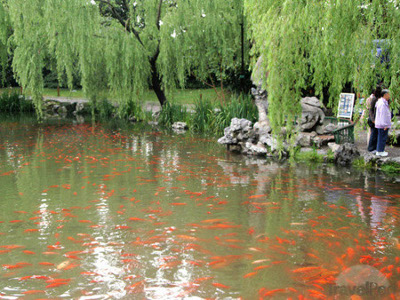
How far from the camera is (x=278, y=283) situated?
4.12 m

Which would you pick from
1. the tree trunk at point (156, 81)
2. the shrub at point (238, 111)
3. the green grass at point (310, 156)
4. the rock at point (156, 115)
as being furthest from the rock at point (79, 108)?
the green grass at point (310, 156)

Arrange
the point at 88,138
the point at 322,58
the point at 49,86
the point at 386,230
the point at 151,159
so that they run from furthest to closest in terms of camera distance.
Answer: the point at 49,86 → the point at 88,138 → the point at 151,159 → the point at 322,58 → the point at 386,230

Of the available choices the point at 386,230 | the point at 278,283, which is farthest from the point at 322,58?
the point at 278,283

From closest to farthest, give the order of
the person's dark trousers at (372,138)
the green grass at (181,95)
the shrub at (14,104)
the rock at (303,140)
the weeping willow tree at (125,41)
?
the person's dark trousers at (372,138), the rock at (303,140), the weeping willow tree at (125,41), the green grass at (181,95), the shrub at (14,104)

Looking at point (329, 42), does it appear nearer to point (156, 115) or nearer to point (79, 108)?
A: point (156, 115)

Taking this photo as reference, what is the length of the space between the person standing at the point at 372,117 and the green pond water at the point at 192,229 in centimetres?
109

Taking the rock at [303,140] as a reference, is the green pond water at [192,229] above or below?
below

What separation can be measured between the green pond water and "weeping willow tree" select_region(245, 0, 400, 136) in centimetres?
174

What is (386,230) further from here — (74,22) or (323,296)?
(74,22)

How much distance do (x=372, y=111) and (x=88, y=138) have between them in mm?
8628

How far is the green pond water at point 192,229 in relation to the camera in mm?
4121

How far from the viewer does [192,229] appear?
5574mm

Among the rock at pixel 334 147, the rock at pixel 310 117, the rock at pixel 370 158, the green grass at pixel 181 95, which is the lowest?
the rock at pixel 370 158

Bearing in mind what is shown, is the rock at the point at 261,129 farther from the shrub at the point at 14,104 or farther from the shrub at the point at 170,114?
the shrub at the point at 14,104
